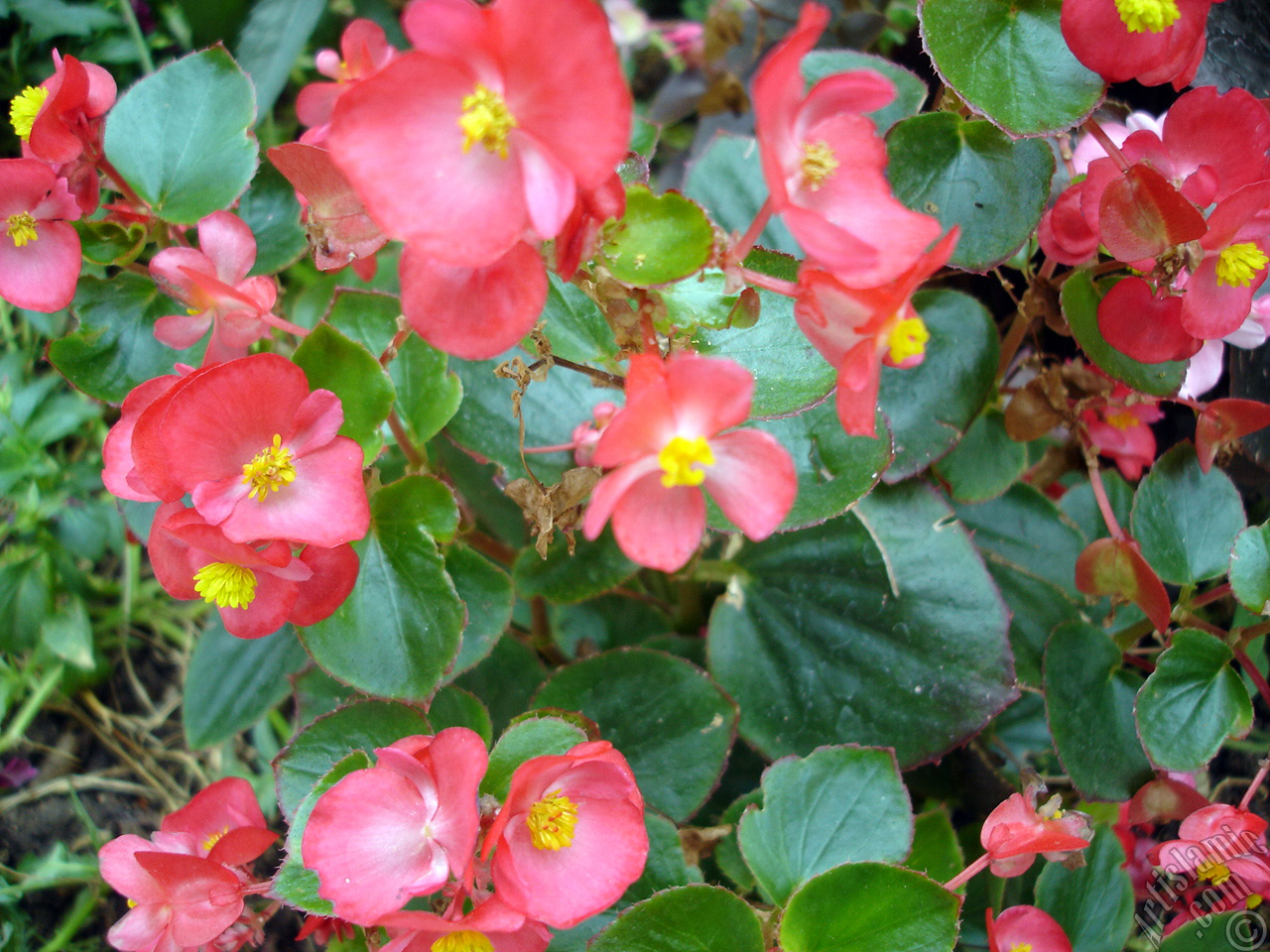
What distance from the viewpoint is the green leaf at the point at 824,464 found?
66cm

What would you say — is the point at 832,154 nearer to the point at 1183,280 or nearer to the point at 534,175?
the point at 534,175

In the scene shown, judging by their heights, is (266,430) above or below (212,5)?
below

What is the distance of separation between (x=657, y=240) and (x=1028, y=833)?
1.43 feet

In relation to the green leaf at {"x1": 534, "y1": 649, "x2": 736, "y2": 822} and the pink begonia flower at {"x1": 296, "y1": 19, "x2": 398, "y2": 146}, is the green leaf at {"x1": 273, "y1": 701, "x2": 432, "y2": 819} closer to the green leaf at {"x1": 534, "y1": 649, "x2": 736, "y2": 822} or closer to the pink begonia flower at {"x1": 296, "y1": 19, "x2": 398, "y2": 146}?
the green leaf at {"x1": 534, "y1": 649, "x2": 736, "y2": 822}

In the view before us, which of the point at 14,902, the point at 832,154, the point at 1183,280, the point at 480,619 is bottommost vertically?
the point at 14,902

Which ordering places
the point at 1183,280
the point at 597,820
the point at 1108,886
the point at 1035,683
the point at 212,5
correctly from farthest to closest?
the point at 212,5 → the point at 1035,683 → the point at 1108,886 → the point at 1183,280 → the point at 597,820

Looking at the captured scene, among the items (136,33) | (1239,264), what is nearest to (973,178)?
(1239,264)

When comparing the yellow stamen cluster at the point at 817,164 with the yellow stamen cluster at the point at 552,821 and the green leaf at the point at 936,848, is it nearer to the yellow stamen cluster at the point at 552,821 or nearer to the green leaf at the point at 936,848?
the yellow stamen cluster at the point at 552,821

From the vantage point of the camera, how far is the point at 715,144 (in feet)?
3.05

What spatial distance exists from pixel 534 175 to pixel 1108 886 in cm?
73

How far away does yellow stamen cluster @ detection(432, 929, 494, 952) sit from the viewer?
0.46 metres

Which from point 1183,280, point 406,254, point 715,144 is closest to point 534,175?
point 406,254

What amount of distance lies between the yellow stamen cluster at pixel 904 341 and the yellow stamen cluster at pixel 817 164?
85mm

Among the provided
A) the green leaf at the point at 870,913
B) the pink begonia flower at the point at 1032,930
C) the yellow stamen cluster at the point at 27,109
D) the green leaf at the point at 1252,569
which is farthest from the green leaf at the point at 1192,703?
the yellow stamen cluster at the point at 27,109
